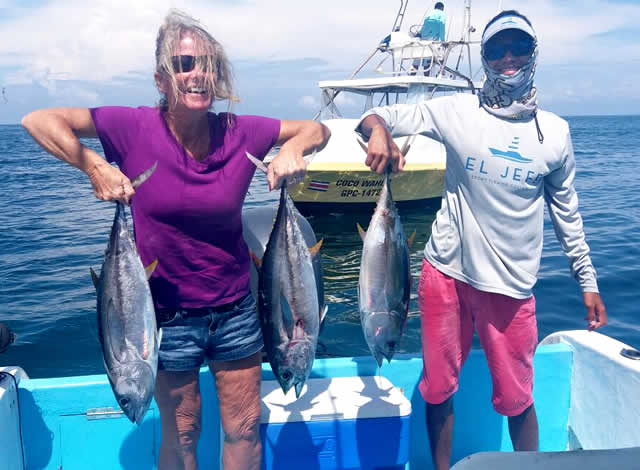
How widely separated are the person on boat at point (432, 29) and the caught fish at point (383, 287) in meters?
10.5

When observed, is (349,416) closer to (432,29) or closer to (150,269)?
(150,269)

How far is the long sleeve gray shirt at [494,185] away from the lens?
2242mm

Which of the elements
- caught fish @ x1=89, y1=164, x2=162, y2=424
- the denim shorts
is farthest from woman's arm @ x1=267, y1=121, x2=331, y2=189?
the denim shorts

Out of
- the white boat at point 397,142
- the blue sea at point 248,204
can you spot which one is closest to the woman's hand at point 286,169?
the blue sea at point 248,204

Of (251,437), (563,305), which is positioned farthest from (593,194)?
(251,437)

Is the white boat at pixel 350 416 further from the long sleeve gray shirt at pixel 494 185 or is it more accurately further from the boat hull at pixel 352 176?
the boat hull at pixel 352 176

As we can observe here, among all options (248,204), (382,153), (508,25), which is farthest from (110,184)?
(248,204)

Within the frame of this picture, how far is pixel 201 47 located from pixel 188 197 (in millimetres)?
542

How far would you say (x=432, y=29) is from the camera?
11836 millimetres

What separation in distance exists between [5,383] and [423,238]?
9.04m

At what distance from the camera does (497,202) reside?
2266mm

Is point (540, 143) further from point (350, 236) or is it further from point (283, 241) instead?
point (350, 236)

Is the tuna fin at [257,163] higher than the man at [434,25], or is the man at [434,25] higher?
the man at [434,25]

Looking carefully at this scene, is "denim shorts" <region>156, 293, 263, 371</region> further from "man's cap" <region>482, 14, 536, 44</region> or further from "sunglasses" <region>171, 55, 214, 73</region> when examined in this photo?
"man's cap" <region>482, 14, 536, 44</region>
